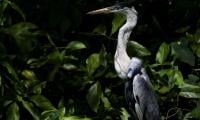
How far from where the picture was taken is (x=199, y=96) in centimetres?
307

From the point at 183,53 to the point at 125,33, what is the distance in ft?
1.12

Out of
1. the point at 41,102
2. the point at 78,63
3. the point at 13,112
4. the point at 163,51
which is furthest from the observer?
the point at 78,63

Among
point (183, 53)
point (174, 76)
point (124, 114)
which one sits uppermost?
point (183, 53)

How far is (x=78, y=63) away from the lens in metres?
3.26

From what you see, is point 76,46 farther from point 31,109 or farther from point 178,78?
point 178,78

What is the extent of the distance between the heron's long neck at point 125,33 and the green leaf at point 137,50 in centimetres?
11

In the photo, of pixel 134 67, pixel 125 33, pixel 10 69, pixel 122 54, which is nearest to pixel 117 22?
pixel 125 33

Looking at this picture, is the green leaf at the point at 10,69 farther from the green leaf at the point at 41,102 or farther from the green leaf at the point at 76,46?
the green leaf at the point at 76,46

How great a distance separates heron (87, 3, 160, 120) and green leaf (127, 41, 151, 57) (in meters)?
0.10

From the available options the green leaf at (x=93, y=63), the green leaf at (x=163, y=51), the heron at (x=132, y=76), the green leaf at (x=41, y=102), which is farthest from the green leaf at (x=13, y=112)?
the green leaf at (x=163, y=51)

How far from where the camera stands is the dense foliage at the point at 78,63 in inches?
117

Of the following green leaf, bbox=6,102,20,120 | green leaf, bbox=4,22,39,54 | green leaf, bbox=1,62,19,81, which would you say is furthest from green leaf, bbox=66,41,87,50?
green leaf, bbox=6,102,20,120

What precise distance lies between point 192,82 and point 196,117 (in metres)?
0.30

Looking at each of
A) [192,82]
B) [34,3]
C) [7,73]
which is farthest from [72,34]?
[192,82]
